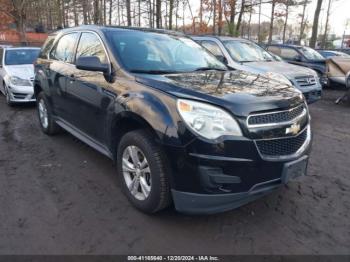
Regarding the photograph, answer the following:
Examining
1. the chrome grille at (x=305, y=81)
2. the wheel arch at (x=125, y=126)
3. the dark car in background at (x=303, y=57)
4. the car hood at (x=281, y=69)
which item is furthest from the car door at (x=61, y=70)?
the dark car in background at (x=303, y=57)

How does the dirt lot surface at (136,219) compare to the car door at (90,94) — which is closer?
the dirt lot surface at (136,219)

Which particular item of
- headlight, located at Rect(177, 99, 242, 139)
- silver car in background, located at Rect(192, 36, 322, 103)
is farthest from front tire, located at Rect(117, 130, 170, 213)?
silver car in background, located at Rect(192, 36, 322, 103)

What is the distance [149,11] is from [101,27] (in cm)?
2119

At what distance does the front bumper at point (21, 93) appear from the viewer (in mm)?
7871

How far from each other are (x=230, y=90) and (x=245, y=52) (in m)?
5.78

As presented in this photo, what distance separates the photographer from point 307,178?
4020mm

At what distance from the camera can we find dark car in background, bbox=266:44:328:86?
1159cm

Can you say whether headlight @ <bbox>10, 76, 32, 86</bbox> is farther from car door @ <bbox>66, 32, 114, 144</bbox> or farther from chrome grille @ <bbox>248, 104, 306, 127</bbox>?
chrome grille @ <bbox>248, 104, 306, 127</bbox>

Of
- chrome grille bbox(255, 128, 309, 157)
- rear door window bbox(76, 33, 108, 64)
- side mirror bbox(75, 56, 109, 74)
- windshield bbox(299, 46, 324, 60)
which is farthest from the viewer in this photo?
windshield bbox(299, 46, 324, 60)

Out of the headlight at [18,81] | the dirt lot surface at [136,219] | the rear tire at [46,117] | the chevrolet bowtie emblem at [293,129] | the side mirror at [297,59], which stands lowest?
the dirt lot surface at [136,219]

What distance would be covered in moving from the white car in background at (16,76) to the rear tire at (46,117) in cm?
243

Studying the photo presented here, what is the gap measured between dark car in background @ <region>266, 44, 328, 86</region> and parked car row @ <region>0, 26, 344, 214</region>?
8.48 m

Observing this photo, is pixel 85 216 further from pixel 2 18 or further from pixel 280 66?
pixel 2 18

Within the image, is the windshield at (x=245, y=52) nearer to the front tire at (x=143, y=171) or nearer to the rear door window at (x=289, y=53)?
the rear door window at (x=289, y=53)
